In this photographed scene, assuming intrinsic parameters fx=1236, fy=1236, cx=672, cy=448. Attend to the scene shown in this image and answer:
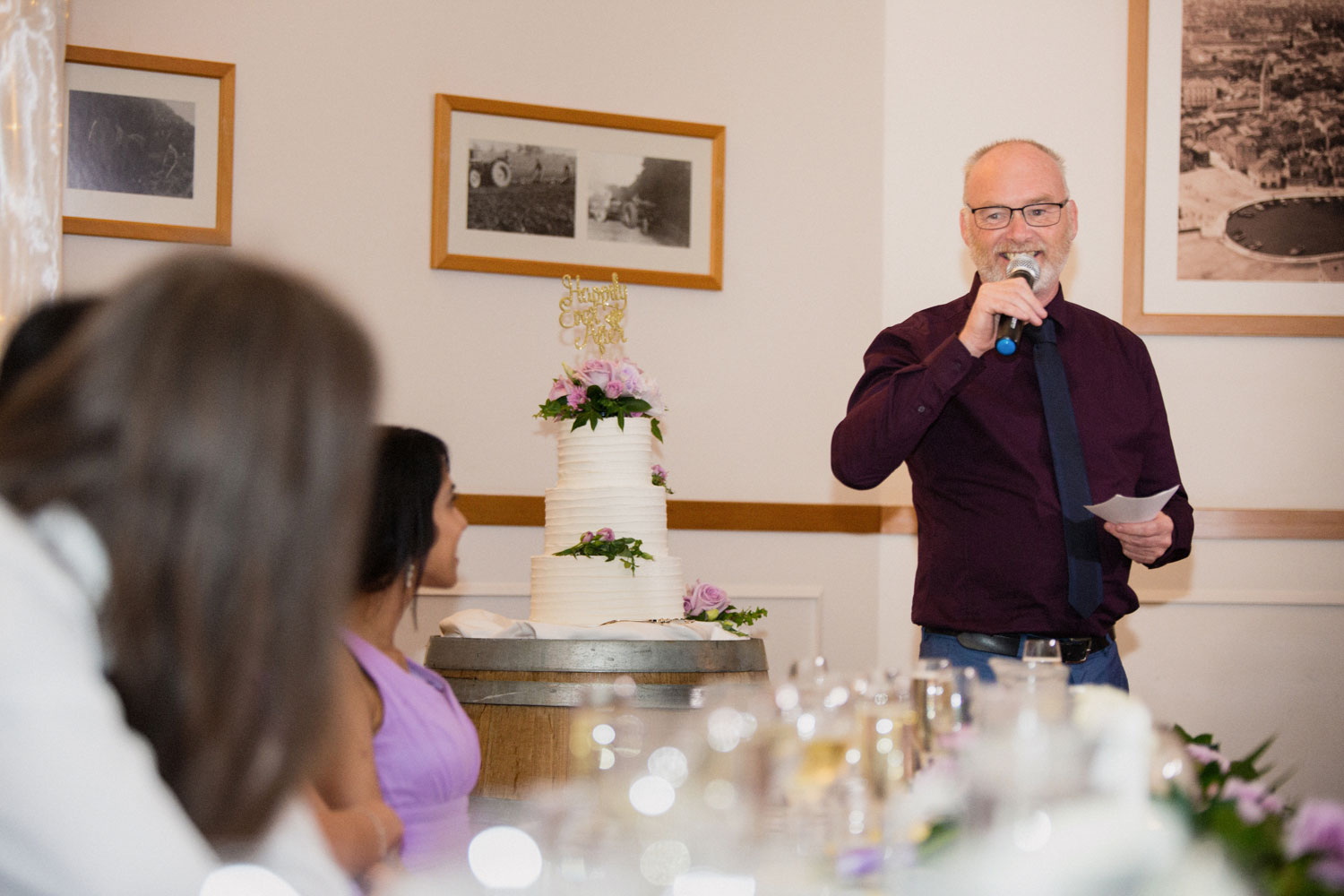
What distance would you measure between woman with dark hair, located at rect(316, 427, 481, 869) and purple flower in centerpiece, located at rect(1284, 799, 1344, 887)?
3.33ft

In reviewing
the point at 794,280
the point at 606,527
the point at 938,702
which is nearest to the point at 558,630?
the point at 606,527

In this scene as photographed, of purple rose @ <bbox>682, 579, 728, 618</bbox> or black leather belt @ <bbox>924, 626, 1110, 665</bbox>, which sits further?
purple rose @ <bbox>682, 579, 728, 618</bbox>

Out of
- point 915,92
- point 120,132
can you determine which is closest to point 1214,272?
point 915,92

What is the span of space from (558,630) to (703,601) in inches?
20.4

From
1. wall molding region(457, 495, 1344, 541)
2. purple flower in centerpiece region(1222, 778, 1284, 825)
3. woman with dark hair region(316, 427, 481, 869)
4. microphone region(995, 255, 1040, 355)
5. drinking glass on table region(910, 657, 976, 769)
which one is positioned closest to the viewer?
purple flower in centerpiece region(1222, 778, 1284, 825)

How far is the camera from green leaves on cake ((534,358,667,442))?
2760 mm

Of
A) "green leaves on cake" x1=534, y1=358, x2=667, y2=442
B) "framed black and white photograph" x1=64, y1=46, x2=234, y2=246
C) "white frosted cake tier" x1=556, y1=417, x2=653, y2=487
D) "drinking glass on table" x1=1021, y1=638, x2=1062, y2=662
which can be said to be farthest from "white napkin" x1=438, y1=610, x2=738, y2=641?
"framed black and white photograph" x1=64, y1=46, x2=234, y2=246

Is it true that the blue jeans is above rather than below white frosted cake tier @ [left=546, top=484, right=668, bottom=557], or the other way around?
below

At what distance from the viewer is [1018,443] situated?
256 cm

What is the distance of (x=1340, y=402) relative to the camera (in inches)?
152

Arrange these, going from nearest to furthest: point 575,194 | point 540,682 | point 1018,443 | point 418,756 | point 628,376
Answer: point 418,756 → point 540,682 → point 1018,443 → point 628,376 → point 575,194

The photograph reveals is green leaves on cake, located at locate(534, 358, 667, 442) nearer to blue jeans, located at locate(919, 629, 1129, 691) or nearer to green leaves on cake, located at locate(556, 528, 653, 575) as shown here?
green leaves on cake, located at locate(556, 528, 653, 575)

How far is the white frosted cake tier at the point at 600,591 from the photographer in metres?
2.65

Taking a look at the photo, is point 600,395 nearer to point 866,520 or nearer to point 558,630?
point 558,630
